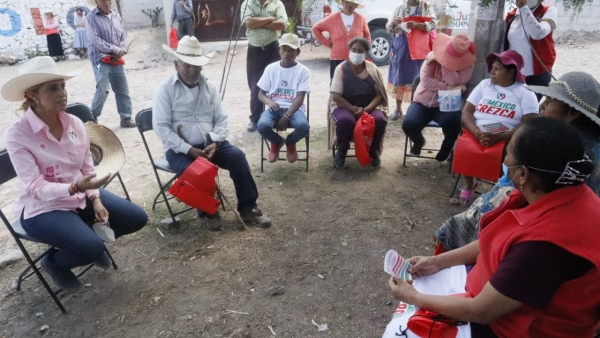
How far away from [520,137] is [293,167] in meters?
3.70

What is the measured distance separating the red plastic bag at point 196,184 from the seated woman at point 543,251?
2372mm

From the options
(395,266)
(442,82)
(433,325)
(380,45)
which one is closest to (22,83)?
(395,266)

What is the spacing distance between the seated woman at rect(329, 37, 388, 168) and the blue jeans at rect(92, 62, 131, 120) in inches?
135

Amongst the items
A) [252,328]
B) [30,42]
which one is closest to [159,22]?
[30,42]

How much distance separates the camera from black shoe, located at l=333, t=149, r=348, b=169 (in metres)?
4.97

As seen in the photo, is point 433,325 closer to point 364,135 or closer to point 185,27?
point 364,135

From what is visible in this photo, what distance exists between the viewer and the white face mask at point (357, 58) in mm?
4816

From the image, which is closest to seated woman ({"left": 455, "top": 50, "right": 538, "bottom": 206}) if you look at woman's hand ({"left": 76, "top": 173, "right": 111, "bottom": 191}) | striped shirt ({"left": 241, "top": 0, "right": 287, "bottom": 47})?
striped shirt ({"left": 241, "top": 0, "right": 287, "bottom": 47})

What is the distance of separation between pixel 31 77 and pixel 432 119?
3768mm

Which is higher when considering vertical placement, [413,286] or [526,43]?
[526,43]

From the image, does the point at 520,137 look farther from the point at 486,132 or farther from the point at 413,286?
the point at 486,132

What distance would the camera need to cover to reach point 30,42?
12.8 metres

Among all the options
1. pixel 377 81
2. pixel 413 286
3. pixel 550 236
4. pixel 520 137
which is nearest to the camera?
pixel 550 236

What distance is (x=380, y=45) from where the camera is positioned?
998 cm
